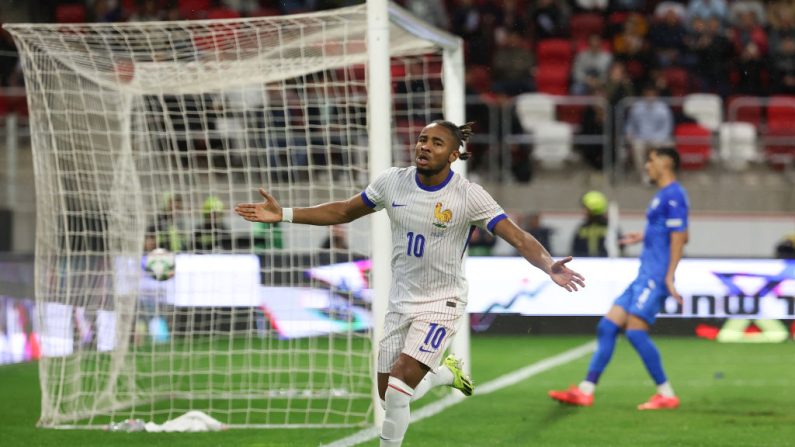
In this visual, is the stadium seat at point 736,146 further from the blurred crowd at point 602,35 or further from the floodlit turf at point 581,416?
the floodlit turf at point 581,416

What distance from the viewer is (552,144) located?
19359 mm

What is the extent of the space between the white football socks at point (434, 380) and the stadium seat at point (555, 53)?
1519 centimetres

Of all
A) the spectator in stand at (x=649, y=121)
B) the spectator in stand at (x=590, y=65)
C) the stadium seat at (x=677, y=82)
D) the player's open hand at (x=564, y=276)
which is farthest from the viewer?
the stadium seat at (x=677, y=82)

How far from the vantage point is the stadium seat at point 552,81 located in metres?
21.5

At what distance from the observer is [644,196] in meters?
19.1

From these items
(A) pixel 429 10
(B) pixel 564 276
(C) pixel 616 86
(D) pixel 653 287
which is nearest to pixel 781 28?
(C) pixel 616 86

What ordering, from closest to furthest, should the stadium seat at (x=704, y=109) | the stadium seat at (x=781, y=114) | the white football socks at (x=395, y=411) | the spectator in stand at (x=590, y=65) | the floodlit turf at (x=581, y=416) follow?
the white football socks at (x=395, y=411) < the floodlit turf at (x=581, y=416) < the stadium seat at (x=781, y=114) < the stadium seat at (x=704, y=109) < the spectator in stand at (x=590, y=65)

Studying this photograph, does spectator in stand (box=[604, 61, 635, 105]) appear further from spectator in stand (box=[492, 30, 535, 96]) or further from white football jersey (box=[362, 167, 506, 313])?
white football jersey (box=[362, 167, 506, 313])

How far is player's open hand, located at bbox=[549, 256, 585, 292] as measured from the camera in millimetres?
6469

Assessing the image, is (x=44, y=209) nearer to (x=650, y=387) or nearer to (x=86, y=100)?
(x=86, y=100)

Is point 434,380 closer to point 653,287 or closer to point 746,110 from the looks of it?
point 653,287

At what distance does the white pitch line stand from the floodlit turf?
12cm

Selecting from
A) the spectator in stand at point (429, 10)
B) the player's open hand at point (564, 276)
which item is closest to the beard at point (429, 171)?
the player's open hand at point (564, 276)

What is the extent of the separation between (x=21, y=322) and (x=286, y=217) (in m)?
7.97
